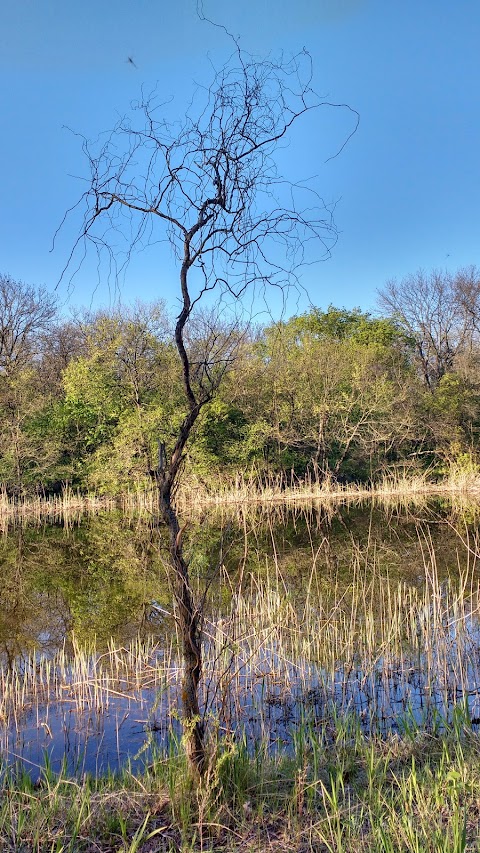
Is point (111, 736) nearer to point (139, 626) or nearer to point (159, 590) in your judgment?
point (139, 626)

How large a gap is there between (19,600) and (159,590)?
7.64ft

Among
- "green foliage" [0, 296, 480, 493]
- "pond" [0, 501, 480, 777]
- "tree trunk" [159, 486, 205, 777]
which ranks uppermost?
"green foliage" [0, 296, 480, 493]

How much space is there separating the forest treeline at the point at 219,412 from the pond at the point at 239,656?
10.7 metres

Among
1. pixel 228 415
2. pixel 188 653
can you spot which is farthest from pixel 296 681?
pixel 228 415

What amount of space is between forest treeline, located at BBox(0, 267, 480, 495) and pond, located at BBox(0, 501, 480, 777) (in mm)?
10723

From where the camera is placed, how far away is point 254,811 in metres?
2.88

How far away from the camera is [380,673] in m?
5.35

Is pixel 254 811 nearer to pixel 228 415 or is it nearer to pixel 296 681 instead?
pixel 296 681

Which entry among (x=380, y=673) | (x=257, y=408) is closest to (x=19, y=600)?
(x=380, y=673)

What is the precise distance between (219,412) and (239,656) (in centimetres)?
1832

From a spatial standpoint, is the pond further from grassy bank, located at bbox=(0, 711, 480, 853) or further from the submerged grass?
grassy bank, located at bbox=(0, 711, 480, 853)

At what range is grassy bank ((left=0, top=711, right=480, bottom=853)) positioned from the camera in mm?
2463

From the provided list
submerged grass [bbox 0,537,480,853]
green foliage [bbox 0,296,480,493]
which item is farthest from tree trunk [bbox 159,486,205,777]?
green foliage [bbox 0,296,480,493]

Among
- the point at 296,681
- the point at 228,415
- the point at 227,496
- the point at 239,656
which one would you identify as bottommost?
the point at 296,681
